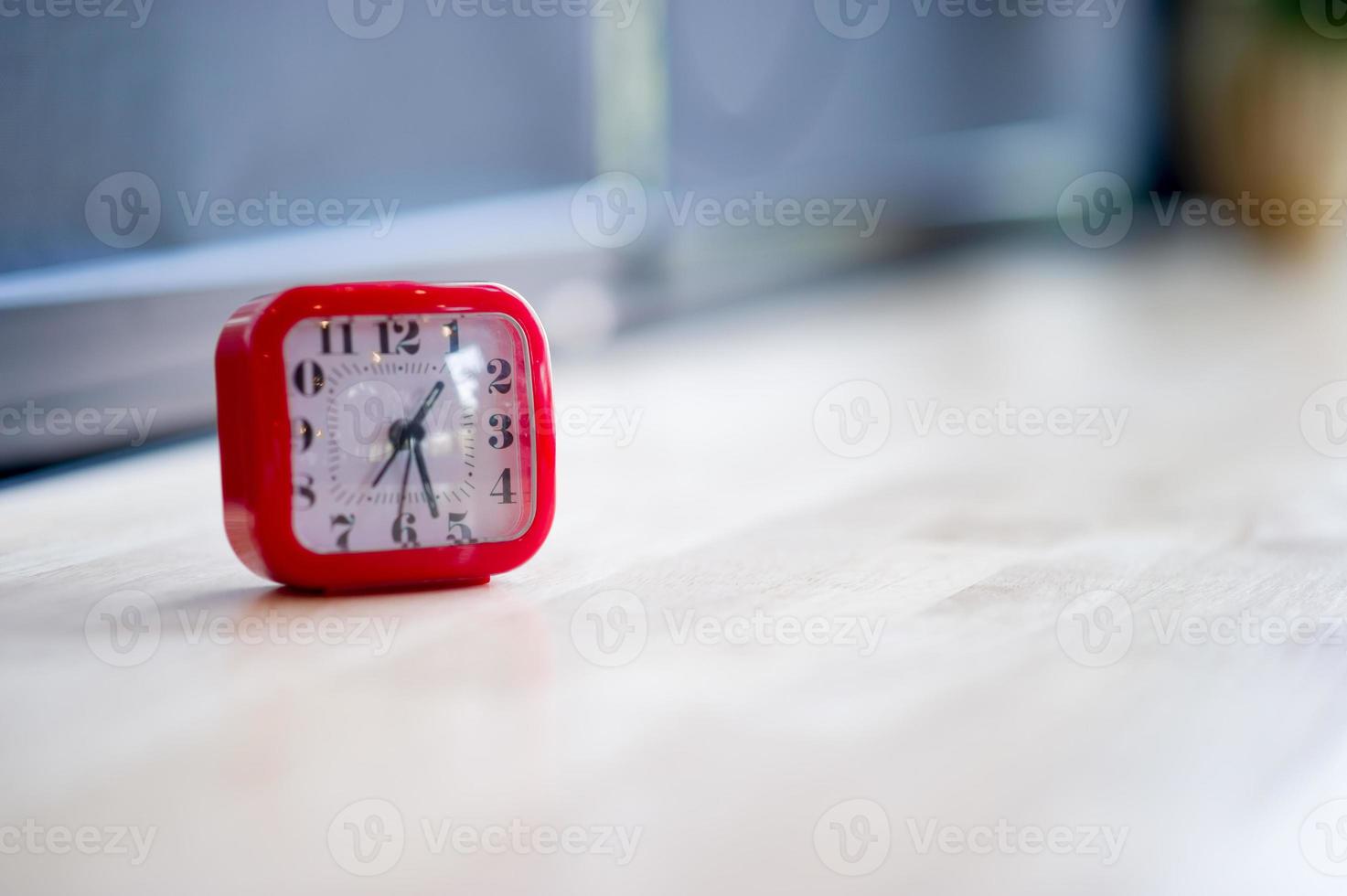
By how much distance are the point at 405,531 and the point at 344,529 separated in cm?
5

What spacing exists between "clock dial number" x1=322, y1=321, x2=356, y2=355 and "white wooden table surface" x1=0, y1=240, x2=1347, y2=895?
0.19 metres

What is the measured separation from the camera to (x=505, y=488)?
3.52 ft

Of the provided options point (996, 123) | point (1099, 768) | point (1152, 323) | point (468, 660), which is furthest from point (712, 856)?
point (996, 123)

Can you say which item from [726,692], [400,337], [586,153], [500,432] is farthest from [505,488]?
[586,153]

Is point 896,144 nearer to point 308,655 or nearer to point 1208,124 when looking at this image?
point 1208,124

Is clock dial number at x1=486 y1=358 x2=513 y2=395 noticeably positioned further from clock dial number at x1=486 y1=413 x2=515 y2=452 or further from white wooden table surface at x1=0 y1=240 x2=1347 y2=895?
white wooden table surface at x1=0 y1=240 x2=1347 y2=895

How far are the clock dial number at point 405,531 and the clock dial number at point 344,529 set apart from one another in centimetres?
3

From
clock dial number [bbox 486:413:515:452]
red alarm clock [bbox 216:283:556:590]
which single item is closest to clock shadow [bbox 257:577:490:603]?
red alarm clock [bbox 216:283:556:590]

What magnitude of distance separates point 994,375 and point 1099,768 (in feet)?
6.60

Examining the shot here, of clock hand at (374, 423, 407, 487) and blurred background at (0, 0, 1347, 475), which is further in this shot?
blurred background at (0, 0, 1347, 475)

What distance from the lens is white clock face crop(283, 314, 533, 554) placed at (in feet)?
3.31

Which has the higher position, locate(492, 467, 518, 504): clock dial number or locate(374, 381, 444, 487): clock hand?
locate(374, 381, 444, 487): clock hand

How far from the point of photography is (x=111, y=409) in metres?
1.72

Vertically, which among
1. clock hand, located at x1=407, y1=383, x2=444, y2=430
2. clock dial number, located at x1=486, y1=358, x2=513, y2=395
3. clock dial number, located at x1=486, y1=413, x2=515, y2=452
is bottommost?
clock dial number, located at x1=486, y1=413, x2=515, y2=452
